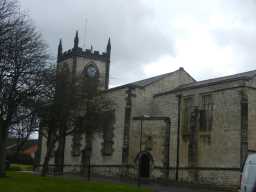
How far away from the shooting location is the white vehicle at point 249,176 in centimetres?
1453

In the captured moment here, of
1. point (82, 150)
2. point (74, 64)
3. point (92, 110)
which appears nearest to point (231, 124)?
point (92, 110)

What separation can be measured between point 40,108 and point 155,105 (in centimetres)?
2305

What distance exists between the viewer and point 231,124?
145 ft

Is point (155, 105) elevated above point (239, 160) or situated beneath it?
elevated above

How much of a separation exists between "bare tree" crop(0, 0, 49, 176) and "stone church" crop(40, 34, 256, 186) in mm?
18334

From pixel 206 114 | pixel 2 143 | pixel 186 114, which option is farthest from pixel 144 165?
pixel 2 143

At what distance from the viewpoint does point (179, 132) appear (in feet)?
163

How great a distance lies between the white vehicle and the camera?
14527 millimetres

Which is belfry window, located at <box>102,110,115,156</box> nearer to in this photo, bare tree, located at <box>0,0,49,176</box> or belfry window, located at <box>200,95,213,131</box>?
belfry window, located at <box>200,95,213,131</box>

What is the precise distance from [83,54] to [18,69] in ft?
149

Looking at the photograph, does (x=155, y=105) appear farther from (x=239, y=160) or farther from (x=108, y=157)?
(x=239, y=160)

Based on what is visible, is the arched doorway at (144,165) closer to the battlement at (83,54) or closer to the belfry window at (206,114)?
the belfry window at (206,114)

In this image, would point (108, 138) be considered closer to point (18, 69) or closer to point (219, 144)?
point (219, 144)

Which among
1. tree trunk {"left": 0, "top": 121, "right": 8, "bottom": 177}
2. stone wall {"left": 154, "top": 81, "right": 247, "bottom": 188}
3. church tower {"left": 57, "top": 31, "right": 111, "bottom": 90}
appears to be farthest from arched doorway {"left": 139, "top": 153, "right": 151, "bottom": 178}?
church tower {"left": 57, "top": 31, "right": 111, "bottom": 90}
